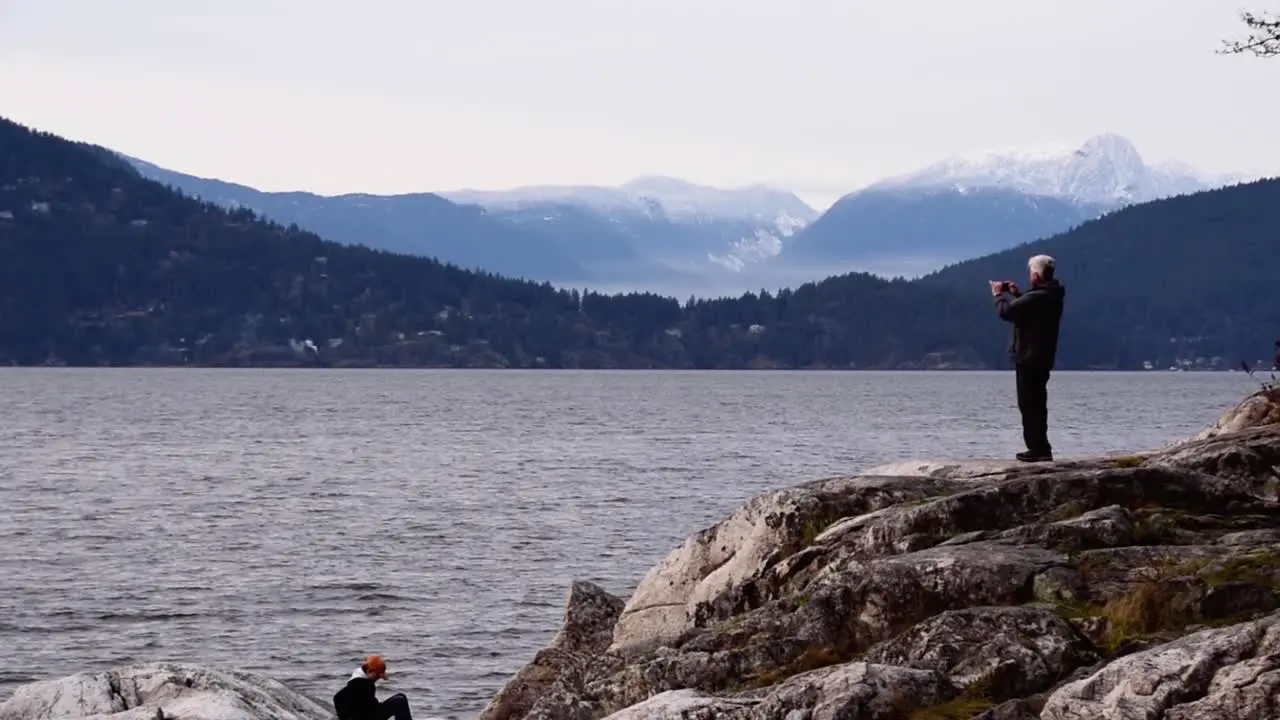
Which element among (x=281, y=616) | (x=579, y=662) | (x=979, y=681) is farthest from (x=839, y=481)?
(x=281, y=616)

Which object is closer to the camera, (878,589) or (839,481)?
(878,589)

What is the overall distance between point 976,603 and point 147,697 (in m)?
7.55

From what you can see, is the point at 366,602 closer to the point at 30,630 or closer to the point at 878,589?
the point at 30,630

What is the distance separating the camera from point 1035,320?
1917cm

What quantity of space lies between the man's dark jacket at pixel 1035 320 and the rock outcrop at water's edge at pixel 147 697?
853 centimetres

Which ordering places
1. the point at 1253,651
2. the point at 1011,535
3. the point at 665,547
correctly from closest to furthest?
the point at 1253,651 → the point at 1011,535 → the point at 665,547

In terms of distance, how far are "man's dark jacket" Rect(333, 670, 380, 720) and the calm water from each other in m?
14.8

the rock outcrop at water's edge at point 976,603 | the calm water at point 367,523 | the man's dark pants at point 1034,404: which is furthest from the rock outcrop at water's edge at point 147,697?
the calm water at point 367,523

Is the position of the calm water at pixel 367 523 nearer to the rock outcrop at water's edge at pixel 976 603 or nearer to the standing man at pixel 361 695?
the standing man at pixel 361 695

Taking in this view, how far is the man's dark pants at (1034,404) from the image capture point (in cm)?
1938

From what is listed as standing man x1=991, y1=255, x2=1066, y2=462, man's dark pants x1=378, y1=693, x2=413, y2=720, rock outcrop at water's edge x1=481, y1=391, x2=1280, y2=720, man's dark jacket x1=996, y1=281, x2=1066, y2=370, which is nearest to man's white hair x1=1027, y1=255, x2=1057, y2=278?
standing man x1=991, y1=255, x2=1066, y2=462

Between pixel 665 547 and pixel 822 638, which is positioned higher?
pixel 822 638

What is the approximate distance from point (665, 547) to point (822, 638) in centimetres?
4231

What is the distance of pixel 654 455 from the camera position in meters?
108
